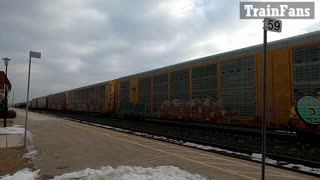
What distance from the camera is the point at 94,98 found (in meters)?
41.8

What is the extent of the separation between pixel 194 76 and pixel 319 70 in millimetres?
9293

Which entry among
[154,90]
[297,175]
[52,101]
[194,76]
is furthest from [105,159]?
[52,101]

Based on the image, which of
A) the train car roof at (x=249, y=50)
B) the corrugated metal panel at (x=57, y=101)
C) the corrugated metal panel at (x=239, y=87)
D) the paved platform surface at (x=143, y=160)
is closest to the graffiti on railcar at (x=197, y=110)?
the corrugated metal panel at (x=239, y=87)

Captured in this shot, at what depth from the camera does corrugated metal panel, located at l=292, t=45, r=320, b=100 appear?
12.1m

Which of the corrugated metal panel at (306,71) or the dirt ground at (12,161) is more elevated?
the corrugated metal panel at (306,71)

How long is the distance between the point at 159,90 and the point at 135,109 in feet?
16.7

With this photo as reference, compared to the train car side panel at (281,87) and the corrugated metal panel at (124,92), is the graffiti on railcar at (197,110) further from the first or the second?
the corrugated metal panel at (124,92)

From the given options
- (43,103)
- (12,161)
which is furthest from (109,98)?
(43,103)

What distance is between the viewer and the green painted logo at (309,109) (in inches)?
472

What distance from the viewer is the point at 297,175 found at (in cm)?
798

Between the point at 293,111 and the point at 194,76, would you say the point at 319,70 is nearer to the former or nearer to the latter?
the point at 293,111

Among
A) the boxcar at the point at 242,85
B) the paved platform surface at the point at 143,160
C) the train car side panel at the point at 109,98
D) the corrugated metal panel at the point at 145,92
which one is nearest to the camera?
the paved platform surface at the point at 143,160

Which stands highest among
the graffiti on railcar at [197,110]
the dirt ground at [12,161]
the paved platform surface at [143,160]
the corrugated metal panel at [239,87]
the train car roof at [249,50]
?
the train car roof at [249,50]

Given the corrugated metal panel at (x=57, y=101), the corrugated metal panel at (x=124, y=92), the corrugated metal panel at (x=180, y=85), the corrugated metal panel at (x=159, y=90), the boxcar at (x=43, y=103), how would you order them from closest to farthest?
the corrugated metal panel at (x=180, y=85), the corrugated metal panel at (x=159, y=90), the corrugated metal panel at (x=124, y=92), the corrugated metal panel at (x=57, y=101), the boxcar at (x=43, y=103)
